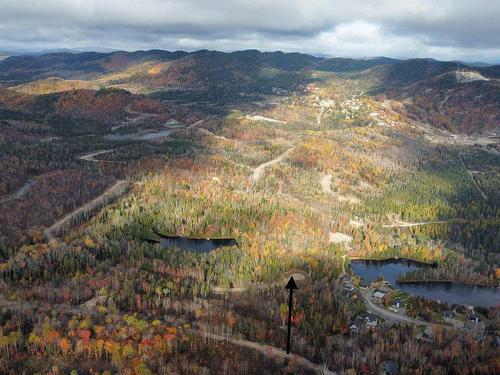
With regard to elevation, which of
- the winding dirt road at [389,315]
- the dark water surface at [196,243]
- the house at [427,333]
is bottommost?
the winding dirt road at [389,315]

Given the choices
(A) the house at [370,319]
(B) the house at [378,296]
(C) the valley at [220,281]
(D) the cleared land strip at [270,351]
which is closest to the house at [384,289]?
(C) the valley at [220,281]

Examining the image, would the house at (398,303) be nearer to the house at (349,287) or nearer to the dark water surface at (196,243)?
the house at (349,287)

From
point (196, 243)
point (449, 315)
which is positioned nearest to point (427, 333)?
point (449, 315)

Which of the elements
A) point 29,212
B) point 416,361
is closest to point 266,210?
point 29,212

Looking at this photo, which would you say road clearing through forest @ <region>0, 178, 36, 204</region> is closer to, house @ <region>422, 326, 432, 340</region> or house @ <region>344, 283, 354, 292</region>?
house @ <region>344, 283, 354, 292</region>

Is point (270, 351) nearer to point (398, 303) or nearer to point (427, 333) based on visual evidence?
point (427, 333)

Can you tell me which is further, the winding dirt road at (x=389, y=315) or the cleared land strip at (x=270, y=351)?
the winding dirt road at (x=389, y=315)

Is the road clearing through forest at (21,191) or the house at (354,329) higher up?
the road clearing through forest at (21,191)

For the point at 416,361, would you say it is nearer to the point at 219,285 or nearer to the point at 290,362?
the point at 290,362
